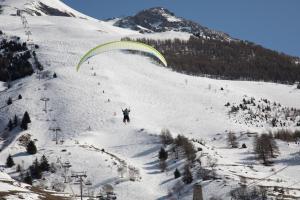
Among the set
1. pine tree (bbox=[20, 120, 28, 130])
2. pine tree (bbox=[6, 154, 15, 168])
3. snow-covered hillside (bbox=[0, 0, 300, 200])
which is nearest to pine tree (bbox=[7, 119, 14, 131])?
pine tree (bbox=[20, 120, 28, 130])

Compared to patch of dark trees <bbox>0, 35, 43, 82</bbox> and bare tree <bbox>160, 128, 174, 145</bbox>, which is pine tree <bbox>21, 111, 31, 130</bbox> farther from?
patch of dark trees <bbox>0, 35, 43, 82</bbox>

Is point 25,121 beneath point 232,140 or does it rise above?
above

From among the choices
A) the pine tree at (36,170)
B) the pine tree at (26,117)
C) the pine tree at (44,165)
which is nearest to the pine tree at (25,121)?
the pine tree at (26,117)

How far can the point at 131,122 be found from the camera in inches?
4776

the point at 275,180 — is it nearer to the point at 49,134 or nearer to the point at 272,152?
the point at 272,152

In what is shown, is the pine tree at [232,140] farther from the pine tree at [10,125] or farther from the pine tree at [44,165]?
the pine tree at [10,125]

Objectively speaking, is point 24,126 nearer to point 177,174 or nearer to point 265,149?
point 177,174

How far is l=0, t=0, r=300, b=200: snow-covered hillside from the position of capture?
90.0m

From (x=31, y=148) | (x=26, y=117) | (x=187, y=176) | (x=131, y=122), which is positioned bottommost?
(x=187, y=176)

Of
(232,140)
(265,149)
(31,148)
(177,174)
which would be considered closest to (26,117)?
(31,148)

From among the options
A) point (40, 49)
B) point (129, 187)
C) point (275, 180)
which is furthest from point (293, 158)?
point (40, 49)

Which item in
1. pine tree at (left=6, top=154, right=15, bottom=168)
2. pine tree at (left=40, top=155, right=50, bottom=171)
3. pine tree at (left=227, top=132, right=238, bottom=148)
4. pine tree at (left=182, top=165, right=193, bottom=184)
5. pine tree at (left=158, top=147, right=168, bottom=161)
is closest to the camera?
pine tree at (left=182, top=165, right=193, bottom=184)

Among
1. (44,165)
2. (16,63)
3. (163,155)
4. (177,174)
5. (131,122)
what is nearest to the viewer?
(177,174)

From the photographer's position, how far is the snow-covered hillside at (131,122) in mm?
90000
